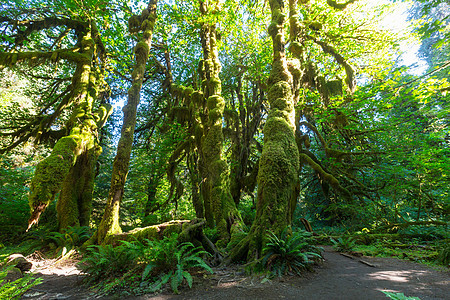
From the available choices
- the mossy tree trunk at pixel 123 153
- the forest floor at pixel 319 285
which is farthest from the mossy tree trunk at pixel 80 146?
the forest floor at pixel 319 285

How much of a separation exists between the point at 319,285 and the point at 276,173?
2.40 metres

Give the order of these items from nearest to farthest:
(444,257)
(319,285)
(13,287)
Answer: (13,287) < (319,285) < (444,257)

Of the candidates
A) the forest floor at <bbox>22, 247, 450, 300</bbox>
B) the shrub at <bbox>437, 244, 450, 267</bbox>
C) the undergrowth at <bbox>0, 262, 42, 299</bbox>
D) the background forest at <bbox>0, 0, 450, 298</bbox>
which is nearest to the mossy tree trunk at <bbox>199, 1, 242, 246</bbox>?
the background forest at <bbox>0, 0, 450, 298</bbox>

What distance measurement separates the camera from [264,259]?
157 inches

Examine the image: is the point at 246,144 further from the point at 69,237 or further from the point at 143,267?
the point at 69,237

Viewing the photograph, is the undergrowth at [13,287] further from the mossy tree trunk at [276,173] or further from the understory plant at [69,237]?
the understory plant at [69,237]

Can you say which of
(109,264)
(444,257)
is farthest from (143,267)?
(444,257)

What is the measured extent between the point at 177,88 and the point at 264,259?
979cm

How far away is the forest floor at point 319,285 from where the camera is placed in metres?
3.07

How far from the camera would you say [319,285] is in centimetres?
343

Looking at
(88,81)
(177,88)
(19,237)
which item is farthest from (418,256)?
(19,237)

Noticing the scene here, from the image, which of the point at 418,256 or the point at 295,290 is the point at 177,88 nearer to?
the point at 295,290

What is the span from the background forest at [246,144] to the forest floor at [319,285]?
0.35 metres

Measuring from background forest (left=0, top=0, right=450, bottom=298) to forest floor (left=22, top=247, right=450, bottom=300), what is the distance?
35 centimetres
